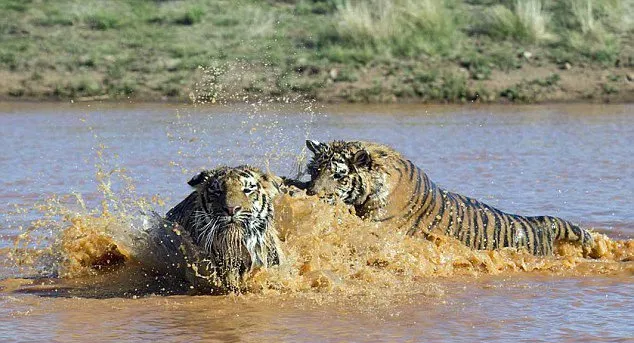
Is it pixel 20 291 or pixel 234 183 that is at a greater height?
pixel 234 183

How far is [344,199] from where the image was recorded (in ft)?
30.2

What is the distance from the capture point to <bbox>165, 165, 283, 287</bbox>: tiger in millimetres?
7383

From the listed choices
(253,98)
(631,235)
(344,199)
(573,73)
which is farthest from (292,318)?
(573,73)

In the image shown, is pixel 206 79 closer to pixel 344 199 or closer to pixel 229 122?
pixel 229 122

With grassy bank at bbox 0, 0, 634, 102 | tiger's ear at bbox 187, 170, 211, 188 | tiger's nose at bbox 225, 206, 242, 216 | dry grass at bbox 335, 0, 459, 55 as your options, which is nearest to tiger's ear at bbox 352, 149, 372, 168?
tiger's ear at bbox 187, 170, 211, 188

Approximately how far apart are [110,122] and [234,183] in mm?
13114

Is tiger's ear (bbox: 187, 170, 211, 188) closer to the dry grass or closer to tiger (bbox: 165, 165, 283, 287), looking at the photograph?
tiger (bbox: 165, 165, 283, 287)

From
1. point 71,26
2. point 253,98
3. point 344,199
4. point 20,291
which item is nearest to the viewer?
point 20,291

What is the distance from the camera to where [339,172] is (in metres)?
9.16

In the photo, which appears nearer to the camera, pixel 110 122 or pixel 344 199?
pixel 344 199

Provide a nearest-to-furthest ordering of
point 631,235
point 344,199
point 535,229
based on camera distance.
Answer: point 344,199
point 535,229
point 631,235

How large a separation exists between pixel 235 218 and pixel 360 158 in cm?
206

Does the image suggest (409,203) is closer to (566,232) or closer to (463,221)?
(463,221)

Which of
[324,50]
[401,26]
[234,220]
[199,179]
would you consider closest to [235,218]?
[234,220]
